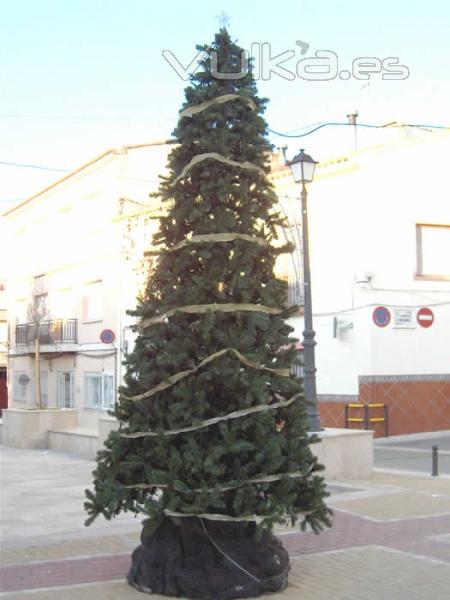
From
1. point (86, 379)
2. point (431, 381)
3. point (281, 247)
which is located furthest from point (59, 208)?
point (281, 247)

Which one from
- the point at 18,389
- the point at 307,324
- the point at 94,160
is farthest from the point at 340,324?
the point at 18,389

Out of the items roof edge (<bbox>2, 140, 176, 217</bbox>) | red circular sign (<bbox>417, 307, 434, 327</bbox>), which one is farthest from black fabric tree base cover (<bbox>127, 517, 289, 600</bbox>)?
roof edge (<bbox>2, 140, 176, 217</bbox>)

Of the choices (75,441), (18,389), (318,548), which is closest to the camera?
(318,548)

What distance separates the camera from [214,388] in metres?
5.82

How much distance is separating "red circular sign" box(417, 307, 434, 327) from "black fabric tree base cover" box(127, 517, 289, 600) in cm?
1619

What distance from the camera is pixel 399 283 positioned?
70.6 ft

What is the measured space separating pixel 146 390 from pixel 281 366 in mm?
979

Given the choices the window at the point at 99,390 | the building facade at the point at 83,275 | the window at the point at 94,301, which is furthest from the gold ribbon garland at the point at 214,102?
the window at the point at 94,301

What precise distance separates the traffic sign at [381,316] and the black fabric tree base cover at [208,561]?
14.9m

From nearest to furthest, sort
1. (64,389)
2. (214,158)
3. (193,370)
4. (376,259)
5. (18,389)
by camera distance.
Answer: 1. (193,370)
2. (214,158)
3. (376,259)
4. (64,389)
5. (18,389)

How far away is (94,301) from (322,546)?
924 inches

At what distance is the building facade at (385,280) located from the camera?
21.1 meters

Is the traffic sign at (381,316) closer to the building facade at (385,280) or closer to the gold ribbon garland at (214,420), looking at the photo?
the building facade at (385,280)

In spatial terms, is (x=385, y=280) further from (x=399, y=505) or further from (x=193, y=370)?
(x=193, y=370)
